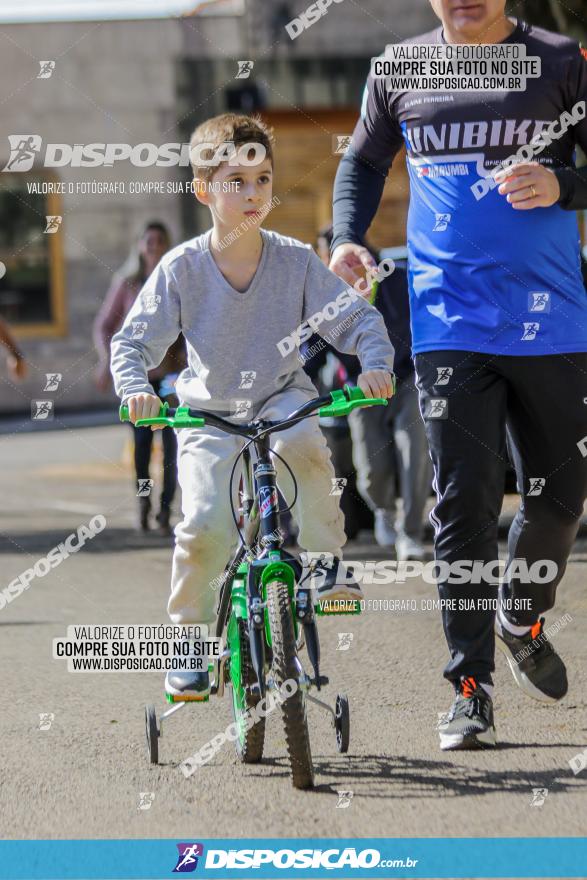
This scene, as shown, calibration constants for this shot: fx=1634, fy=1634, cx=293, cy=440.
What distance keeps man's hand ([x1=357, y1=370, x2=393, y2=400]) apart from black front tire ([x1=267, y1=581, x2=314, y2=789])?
0.59 metres

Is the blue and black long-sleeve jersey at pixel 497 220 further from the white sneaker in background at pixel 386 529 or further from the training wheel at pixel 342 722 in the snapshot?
the white sneaker in background at pixel 386 529

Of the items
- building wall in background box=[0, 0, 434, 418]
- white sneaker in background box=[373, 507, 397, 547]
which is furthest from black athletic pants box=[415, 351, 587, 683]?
building wall in background box=[0, 0, 434, 418]

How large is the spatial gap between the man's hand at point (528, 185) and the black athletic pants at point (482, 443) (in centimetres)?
47

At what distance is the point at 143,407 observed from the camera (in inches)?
175

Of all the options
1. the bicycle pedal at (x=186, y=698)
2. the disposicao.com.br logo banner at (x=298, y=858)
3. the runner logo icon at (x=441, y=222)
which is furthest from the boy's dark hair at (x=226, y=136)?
the disposicao.com.br logo banner at (x=298, y=858)

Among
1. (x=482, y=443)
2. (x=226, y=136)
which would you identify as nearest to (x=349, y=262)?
(x=226, y=136)

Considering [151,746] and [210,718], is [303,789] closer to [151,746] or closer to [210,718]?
[151,746]

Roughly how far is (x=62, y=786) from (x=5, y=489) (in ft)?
33.2

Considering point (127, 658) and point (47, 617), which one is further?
point (47, 617)

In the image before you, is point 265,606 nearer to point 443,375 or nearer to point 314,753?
point 314,753

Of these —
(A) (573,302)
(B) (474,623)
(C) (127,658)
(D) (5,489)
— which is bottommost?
(D) (5,489)

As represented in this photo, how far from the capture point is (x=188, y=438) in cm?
477

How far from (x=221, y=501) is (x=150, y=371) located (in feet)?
19.6

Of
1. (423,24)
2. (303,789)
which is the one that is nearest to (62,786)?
(303,789)
